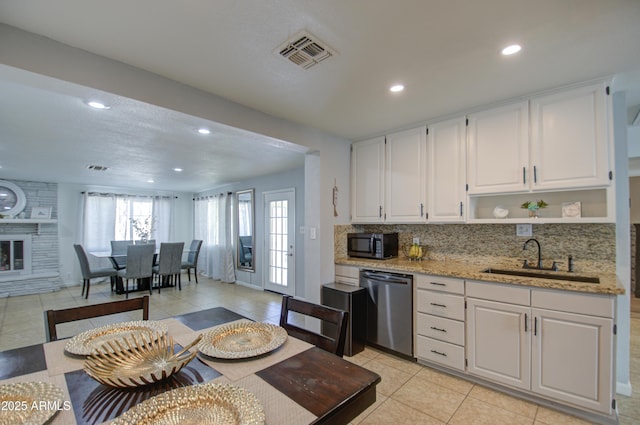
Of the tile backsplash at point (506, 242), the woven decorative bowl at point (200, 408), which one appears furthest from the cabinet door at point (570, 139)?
the woven decorative bowl at point (200, 408)

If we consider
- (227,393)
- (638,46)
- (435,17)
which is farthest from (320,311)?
(638,46)

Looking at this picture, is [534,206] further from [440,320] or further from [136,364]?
[136,364]

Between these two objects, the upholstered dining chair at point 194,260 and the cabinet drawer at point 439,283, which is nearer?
the cabinet drawer at point 439,283

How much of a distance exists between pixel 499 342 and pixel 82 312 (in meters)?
2.85

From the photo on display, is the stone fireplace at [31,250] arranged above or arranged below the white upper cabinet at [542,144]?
below

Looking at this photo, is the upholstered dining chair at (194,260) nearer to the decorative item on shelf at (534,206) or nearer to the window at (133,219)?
the window at (133,219)

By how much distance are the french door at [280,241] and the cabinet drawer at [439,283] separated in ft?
10.1

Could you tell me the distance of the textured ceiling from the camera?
1.45 metres

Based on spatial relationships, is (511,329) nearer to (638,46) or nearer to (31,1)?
(638,46)

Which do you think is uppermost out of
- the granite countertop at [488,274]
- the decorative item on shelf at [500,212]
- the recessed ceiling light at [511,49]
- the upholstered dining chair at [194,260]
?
the recessed ceiling light at [511,49]

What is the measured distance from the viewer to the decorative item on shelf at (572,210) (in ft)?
7.61

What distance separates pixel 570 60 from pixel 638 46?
32cm

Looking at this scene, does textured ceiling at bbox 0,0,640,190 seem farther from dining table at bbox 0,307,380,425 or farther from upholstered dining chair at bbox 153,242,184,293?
upholstered dining chair at bbox 153,242,184,293

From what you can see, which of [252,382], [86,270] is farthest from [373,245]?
[86,270]
